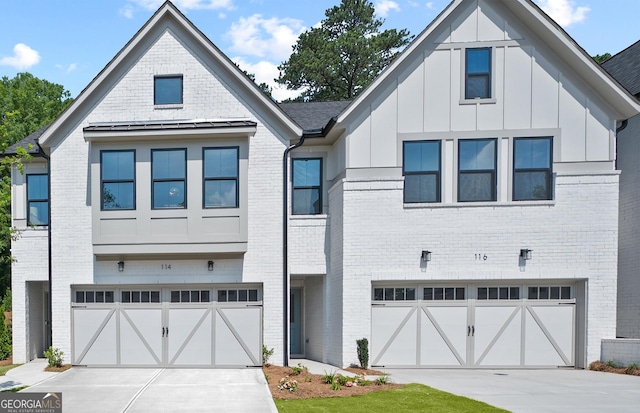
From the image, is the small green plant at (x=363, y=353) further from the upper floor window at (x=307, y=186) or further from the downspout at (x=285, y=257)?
the upper floor window at (x=307, y=186)

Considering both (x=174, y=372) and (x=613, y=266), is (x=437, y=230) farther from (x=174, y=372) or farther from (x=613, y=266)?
(x=174, y=372)

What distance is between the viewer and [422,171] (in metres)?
12.6

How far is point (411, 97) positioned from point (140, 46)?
324 inches

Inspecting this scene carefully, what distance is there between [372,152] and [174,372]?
8395 millimetres

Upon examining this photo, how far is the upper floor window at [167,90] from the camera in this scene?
1310cm

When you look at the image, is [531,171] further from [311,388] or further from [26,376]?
[26,376]

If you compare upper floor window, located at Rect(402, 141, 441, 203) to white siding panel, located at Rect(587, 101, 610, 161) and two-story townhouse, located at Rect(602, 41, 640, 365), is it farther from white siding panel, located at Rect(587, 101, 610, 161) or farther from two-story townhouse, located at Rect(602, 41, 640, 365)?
two-story townhouse, located at Rect(602, 41, 640, 365)

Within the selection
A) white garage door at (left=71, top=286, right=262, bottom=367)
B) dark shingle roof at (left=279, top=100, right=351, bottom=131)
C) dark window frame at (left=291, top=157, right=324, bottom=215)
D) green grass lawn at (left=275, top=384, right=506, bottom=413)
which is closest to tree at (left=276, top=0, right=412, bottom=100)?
dark shingle roof at (left=279, top=100, right=351, bottom=131)

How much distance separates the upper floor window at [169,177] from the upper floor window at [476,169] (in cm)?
806

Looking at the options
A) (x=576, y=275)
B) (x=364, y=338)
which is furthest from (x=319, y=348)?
(x=576, y=275)

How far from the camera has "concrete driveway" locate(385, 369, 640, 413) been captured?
882 centimetres

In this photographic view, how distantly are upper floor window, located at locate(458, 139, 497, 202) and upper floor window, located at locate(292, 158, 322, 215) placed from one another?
4359 millimetres

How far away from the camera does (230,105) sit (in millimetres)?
13062

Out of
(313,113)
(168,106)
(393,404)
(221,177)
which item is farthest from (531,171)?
(168,106)
